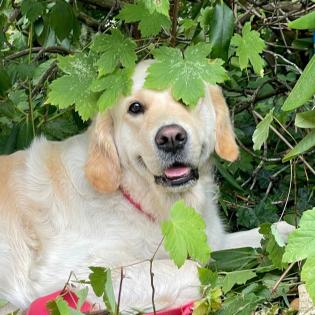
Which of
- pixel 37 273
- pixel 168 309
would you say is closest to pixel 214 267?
pixel 168 309

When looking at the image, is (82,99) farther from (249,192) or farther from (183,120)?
(249,192)

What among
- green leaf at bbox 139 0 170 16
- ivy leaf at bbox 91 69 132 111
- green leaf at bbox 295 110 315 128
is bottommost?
green leaf at bbox 295 110 315 128

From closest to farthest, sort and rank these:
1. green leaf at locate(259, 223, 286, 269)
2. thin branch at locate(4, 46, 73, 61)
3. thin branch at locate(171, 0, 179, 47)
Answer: green leaf at locate(259, 223, 286, 269), thin branch at locate(171, 0, 179, 47), thin branch at locate(4, 46, 73, 61)

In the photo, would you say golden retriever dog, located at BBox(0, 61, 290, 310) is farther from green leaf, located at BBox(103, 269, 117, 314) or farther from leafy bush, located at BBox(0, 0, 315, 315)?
green leaf, located at BBox(103, 269, 117, 314)

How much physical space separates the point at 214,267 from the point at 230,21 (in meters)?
1.06

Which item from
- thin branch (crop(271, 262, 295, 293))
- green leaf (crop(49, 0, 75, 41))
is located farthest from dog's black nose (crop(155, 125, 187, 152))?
green leaf (crop(49, 0, 75, 41))

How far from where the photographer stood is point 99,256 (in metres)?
3.38

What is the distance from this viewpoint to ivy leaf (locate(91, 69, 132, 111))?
3.00 m

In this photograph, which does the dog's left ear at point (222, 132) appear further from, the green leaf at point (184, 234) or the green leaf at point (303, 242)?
the green leaf at point (303, 242)

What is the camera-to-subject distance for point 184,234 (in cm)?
254

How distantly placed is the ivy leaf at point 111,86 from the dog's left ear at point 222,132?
55 centimetres

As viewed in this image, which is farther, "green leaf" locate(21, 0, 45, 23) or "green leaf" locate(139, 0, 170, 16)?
"green leaf" locate(21, 0, 45, 23)

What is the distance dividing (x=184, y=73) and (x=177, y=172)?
55 cm

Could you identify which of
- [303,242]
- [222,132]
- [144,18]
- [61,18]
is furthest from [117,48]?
[303,242]
